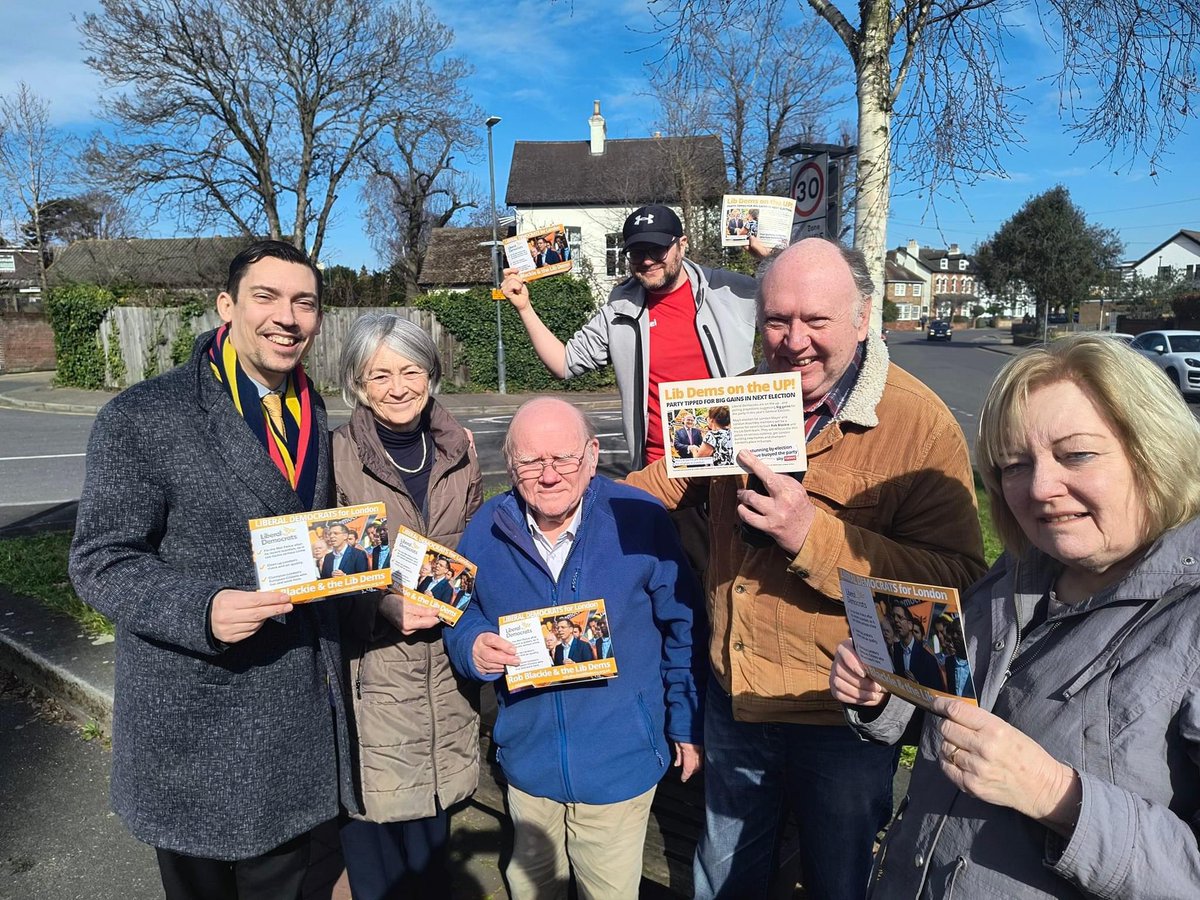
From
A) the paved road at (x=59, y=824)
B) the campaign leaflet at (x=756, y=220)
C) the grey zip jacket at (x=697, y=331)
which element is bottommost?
the paved road at (x=59, y=824)

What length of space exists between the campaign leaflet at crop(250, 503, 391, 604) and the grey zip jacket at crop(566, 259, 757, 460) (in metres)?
1.63

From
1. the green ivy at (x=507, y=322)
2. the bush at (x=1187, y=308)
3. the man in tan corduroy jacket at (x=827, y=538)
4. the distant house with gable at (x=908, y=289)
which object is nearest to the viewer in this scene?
the man in tan corduroy jacket at (x=827, y=538)

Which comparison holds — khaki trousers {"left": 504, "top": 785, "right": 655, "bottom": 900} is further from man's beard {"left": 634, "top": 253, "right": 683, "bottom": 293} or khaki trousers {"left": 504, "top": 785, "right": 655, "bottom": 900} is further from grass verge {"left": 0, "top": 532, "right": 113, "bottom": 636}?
grass verge {"left": 0, "top": 532, "right": 113, "bottom": 636}

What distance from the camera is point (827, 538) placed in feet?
6.40

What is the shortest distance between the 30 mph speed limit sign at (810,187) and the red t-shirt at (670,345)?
2173 millimetres

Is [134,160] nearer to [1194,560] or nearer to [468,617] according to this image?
[468,617]

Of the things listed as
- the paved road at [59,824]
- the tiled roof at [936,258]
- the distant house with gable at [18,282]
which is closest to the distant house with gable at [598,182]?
the distant house with gable at [18,282]

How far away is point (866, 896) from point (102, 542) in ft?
7.57

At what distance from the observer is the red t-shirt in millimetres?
3564

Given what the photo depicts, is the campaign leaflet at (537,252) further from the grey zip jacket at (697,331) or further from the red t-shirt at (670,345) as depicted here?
the red t-shirt at (670,345)

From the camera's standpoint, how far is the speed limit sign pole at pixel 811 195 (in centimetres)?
518

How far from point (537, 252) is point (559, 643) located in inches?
94.1

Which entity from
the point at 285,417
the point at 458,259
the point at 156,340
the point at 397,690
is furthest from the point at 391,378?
the point at 458,259

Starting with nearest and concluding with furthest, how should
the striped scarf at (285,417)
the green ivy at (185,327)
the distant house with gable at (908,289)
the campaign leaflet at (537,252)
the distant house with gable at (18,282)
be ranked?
the striped scarf at (285,417) < the campaign leaflet at (537,252) < the green ivy at (185,327) < the distant house with gable at (18,282) < the distant house with gable at (908,289)
